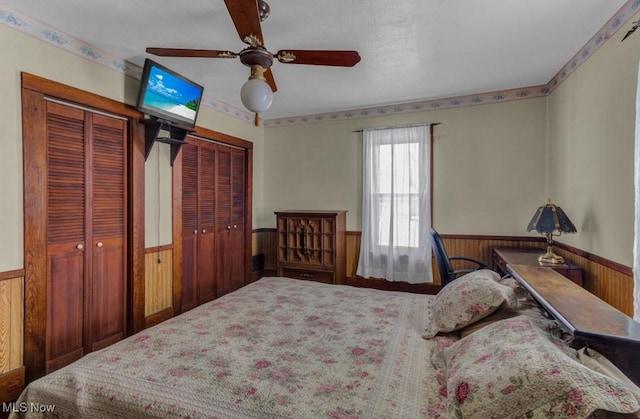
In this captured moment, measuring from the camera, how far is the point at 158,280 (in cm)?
314

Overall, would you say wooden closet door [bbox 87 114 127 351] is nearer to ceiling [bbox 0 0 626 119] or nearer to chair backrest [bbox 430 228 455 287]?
ceiling [bbox 0 0 626 119]

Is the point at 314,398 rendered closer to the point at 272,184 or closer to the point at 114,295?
the point at 114,295

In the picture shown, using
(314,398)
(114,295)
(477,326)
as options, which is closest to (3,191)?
(114,295)

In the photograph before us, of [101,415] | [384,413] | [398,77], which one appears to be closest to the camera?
[384,413]

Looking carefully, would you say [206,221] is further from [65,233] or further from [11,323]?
[11,323]

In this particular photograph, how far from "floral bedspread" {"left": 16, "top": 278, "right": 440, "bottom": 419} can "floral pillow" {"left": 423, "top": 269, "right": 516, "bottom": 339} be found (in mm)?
132

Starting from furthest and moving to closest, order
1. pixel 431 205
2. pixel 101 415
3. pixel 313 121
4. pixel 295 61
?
pixel 313 121 < pixel 431 205 < pixel 295 61 < pixel 101 415

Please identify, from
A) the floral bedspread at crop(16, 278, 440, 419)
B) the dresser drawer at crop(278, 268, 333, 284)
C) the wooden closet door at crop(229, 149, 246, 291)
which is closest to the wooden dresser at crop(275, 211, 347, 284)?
the dresser drawer at crop(278, 268, 333, 284)

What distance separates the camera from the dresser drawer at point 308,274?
4.03 meters

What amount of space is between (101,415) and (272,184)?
12.6 ft

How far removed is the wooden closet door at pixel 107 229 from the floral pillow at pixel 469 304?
2658 mm

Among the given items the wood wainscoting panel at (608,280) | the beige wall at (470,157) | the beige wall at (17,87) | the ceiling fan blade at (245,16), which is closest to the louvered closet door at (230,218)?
the beige wall at (470,157)

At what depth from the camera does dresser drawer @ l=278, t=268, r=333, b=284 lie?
4.03 m

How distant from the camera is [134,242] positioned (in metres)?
2.86
